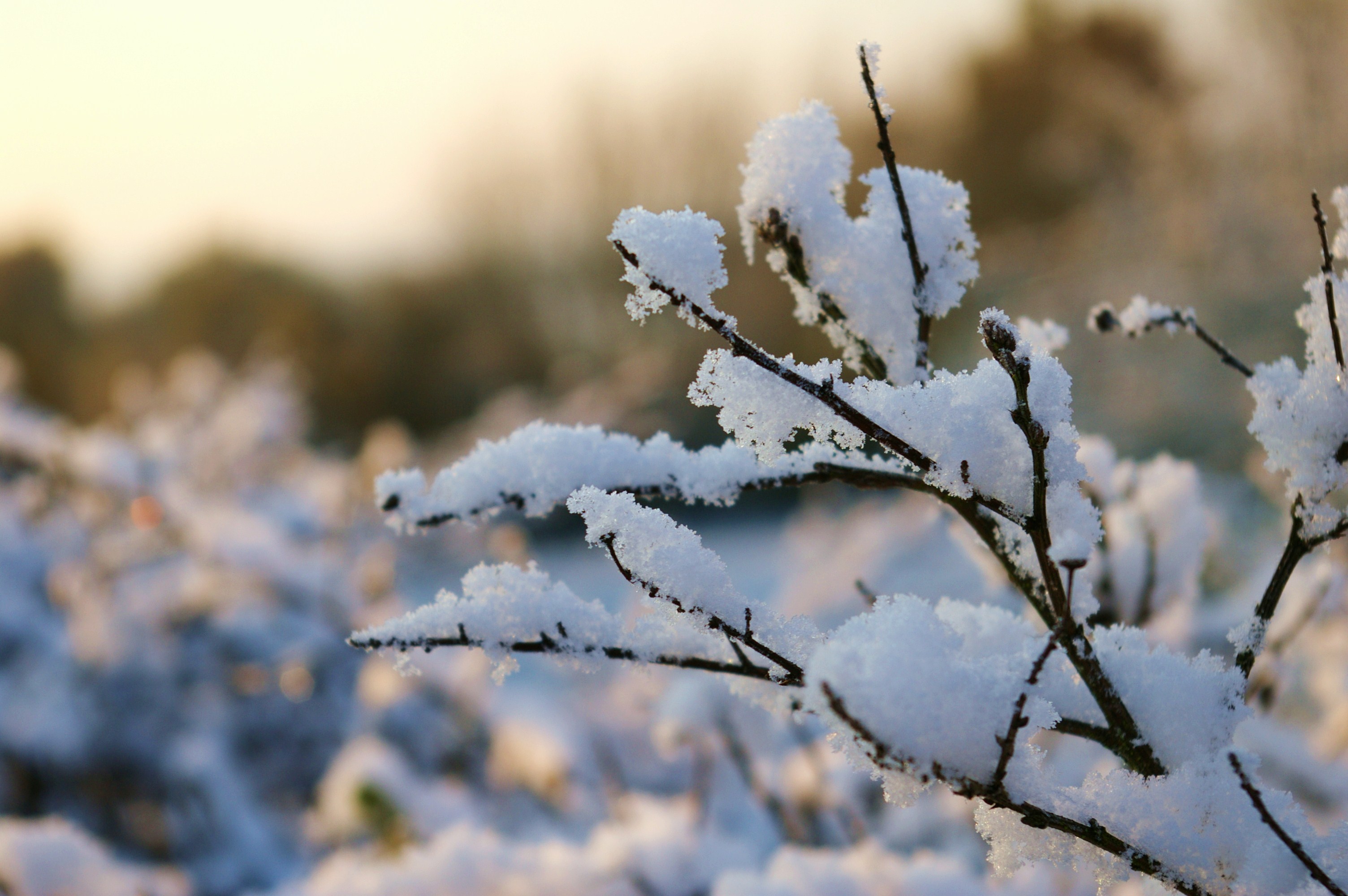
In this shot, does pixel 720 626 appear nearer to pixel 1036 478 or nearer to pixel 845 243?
pixel 1036 478

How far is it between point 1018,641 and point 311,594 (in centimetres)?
317

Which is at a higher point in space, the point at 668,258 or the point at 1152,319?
the point at 1152,319

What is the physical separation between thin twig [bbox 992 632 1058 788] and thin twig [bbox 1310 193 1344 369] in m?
0.33

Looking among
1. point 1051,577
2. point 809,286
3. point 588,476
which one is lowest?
point 1051,577

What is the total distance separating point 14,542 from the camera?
3.71 m

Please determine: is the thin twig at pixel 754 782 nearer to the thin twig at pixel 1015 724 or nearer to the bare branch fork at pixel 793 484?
the bare branch fork at pixel 793 484

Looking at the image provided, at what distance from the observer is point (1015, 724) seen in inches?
19.2

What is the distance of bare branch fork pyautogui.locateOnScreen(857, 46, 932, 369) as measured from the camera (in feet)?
2.18

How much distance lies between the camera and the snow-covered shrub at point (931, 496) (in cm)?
52

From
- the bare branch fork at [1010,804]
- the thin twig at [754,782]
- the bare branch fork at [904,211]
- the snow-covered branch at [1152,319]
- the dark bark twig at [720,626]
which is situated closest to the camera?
the bare branch fork at [1010,804]

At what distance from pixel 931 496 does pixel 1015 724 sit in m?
0.32

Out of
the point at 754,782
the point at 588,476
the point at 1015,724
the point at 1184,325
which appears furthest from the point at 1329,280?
the point at 754,782

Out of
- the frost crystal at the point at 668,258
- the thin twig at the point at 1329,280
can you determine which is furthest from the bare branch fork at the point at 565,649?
the thin twig at the point at 1329,280

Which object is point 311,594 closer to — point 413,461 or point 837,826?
point 413,461
